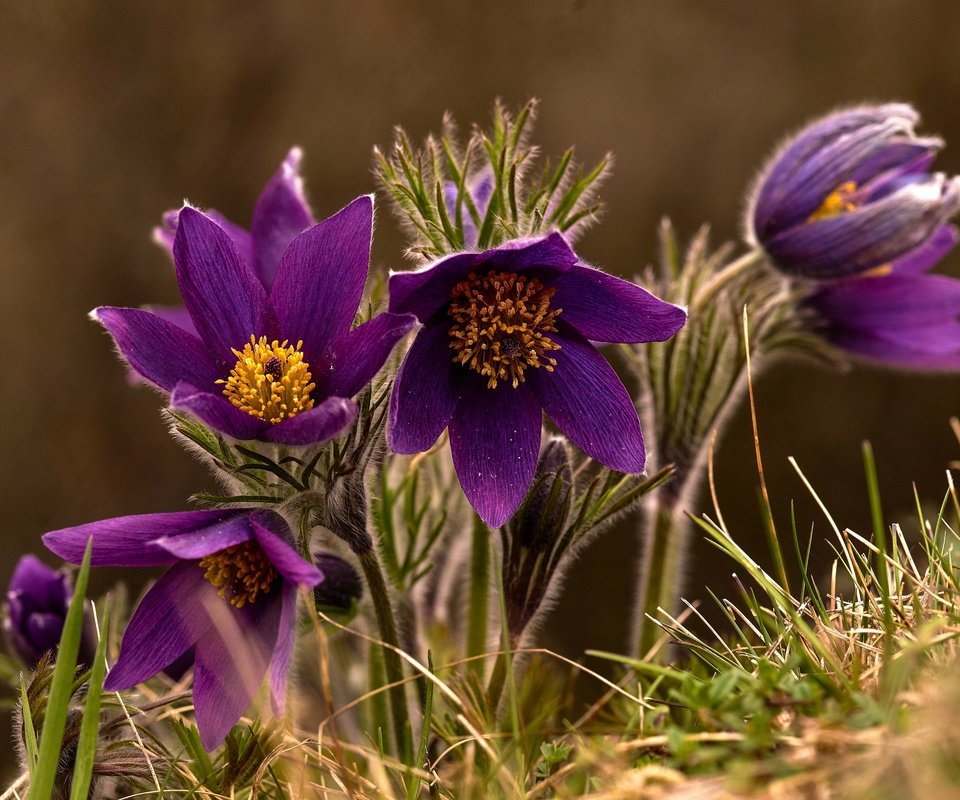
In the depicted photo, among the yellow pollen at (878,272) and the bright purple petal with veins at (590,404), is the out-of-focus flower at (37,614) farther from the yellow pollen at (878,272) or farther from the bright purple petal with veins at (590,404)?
the yellow pollen at (878,272)

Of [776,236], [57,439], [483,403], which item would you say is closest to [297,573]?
[483,403]

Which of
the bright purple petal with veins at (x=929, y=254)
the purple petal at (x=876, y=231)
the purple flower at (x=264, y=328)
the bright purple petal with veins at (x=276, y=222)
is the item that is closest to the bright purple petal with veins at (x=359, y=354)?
the purple flower at (x=264, y=328)

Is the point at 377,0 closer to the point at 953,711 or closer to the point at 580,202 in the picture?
the point at 580,202

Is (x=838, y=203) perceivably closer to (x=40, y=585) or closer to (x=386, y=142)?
(x=40, y=585)

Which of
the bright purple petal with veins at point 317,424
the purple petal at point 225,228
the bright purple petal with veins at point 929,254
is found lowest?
the bright purple petal with veins at point 317,424

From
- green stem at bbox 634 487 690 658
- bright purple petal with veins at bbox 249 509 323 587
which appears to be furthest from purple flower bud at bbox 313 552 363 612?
green stem at bbox 634 487 690 658

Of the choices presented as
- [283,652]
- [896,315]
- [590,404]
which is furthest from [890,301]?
[283,652]
